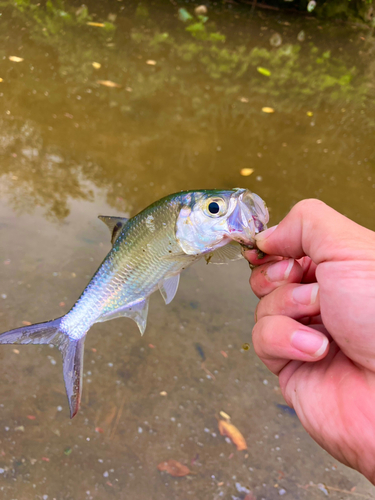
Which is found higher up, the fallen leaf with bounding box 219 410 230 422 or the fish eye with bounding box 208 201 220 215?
the fish eye with bounding box 208 201 220 215

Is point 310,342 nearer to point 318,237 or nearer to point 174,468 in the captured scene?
point 318,237

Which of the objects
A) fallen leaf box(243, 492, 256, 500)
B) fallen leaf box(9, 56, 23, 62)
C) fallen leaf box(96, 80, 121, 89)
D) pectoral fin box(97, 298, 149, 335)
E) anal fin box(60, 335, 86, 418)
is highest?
pectoral fin box(97, 298, 149, 335)

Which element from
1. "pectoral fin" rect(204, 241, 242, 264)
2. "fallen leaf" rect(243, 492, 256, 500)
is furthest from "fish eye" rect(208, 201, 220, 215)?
"fallen leaf" rect(243, 492, 256, 500)

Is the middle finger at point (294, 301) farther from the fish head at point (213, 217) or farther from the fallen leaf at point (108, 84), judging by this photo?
the fallen leaf at point (108, 84)

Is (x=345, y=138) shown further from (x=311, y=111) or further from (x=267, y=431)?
(x=267, y=431)

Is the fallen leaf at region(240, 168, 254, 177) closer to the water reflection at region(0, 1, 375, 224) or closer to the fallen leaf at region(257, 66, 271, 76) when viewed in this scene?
the water reflection at region(0, 1, 375, 224)

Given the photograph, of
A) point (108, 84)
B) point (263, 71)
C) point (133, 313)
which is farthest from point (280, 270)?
point (263, 71)

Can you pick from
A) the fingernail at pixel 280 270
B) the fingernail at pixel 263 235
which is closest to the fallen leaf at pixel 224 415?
the fingernail at pixel 280 270

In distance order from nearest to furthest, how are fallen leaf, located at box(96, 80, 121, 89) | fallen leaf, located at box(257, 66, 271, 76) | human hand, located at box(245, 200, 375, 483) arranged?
human hand, located at box(245, 200, 375, 483), fallen leaf, located at box(96, 80, 121, 89), fallen leaf, located at box(257, 66, 271, 76)
